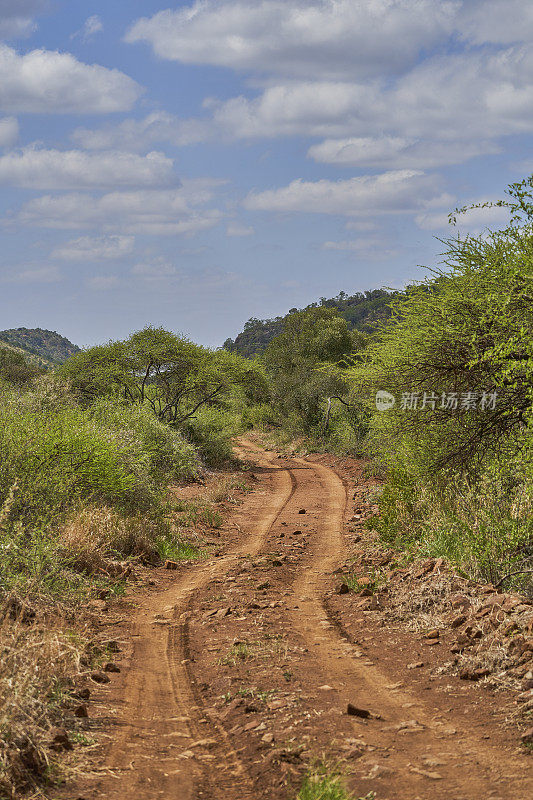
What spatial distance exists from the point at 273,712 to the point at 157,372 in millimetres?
22391

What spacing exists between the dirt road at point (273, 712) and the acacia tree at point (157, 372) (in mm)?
17116

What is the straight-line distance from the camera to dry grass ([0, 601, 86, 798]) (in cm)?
416

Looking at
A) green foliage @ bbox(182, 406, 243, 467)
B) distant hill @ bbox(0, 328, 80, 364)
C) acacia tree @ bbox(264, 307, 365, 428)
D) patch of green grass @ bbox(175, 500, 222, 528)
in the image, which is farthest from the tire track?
distant hill @ bbox(0, 328, 80, 364)

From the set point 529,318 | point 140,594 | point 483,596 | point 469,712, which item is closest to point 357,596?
point 483,596

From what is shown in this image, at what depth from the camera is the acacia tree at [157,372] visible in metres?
26.2

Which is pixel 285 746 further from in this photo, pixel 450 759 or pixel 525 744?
pixel 525 744

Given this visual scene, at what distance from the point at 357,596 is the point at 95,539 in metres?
3.91

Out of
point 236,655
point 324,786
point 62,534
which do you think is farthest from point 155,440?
point 324,786

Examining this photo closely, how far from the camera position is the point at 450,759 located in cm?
461

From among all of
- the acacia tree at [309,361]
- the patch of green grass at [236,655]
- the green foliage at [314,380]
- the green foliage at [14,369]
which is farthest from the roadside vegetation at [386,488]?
the green foliage at [14,369]

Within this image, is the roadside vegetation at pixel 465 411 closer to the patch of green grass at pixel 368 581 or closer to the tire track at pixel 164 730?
the patch of green grass at pixel 368 581

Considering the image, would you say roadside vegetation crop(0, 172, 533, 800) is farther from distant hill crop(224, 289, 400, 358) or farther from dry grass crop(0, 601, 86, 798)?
distant hill crop(224, 289, 400, 358)

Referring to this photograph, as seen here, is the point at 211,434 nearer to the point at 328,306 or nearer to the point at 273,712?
the point at 273,712

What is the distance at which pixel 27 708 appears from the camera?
4648 millimetres
